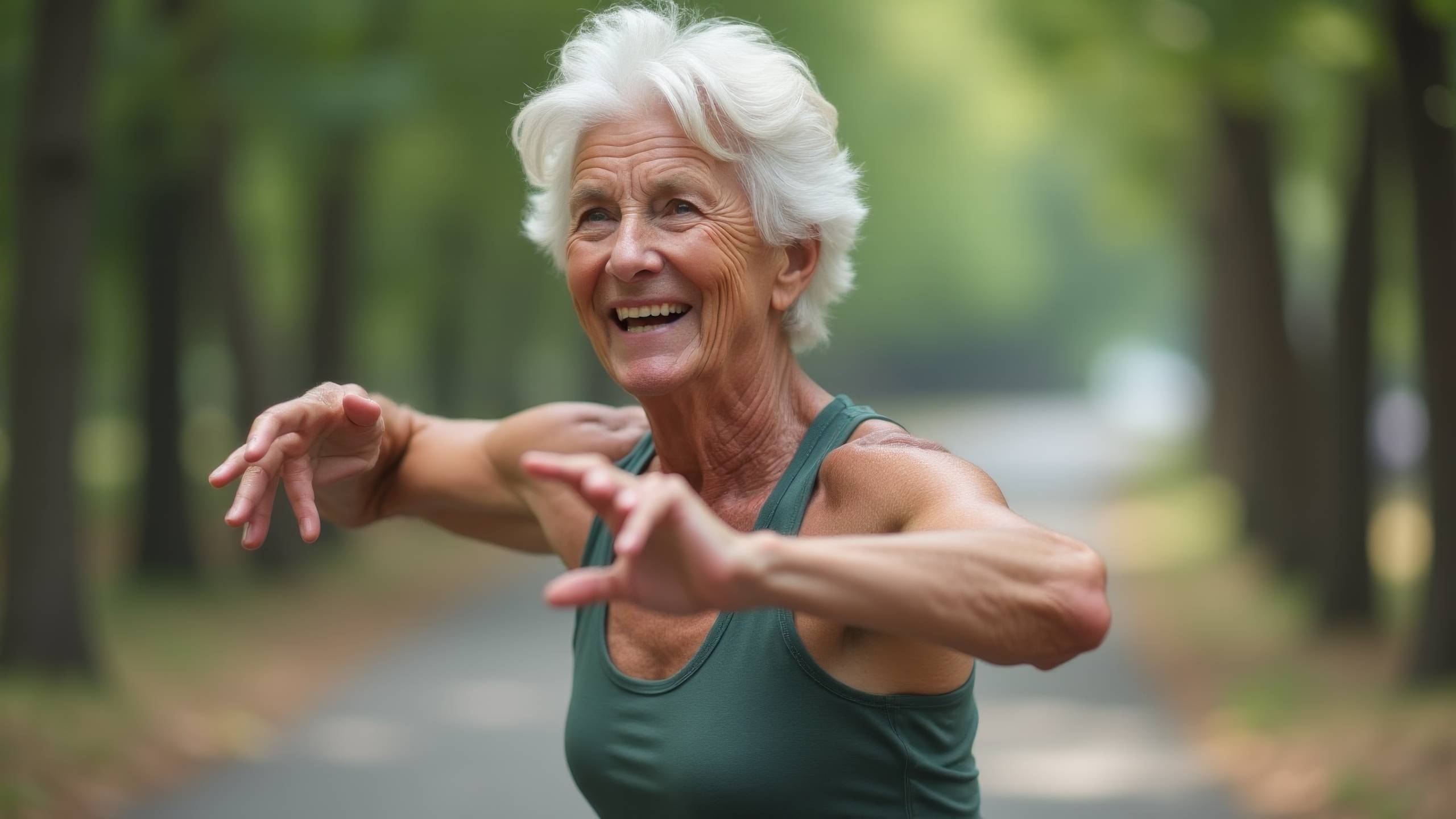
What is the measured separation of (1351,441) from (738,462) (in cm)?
972

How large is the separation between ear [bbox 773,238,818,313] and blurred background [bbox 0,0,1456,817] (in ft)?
1.26

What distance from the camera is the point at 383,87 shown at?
1105 centimetres

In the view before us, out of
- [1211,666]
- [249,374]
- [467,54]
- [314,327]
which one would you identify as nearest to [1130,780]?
[1211,666]

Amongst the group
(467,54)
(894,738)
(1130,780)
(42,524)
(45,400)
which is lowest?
(894,738)

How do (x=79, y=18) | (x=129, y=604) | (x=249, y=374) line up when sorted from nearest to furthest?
(x=79, y=18) < (x=129, y=604) < (x=249, y=374)

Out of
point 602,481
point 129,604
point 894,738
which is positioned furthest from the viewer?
point 129,604

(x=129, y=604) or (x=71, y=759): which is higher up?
(x=129, y=604)

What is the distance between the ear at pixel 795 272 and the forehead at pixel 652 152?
23 cm

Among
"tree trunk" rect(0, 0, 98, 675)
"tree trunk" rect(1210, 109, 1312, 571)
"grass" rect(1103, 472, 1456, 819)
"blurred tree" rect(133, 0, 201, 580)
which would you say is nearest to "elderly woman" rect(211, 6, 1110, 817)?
"grass" rect(1103, 472, 1456, 819)

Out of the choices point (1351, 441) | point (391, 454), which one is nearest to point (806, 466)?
point (391, 454)

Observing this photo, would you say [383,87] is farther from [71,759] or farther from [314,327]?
[314,327]

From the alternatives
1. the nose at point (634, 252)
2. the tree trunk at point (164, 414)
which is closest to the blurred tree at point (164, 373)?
the tree trunk at point (164, 414)

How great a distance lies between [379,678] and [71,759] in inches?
127

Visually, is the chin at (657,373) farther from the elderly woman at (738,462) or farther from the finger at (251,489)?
the finger at (251,489)
